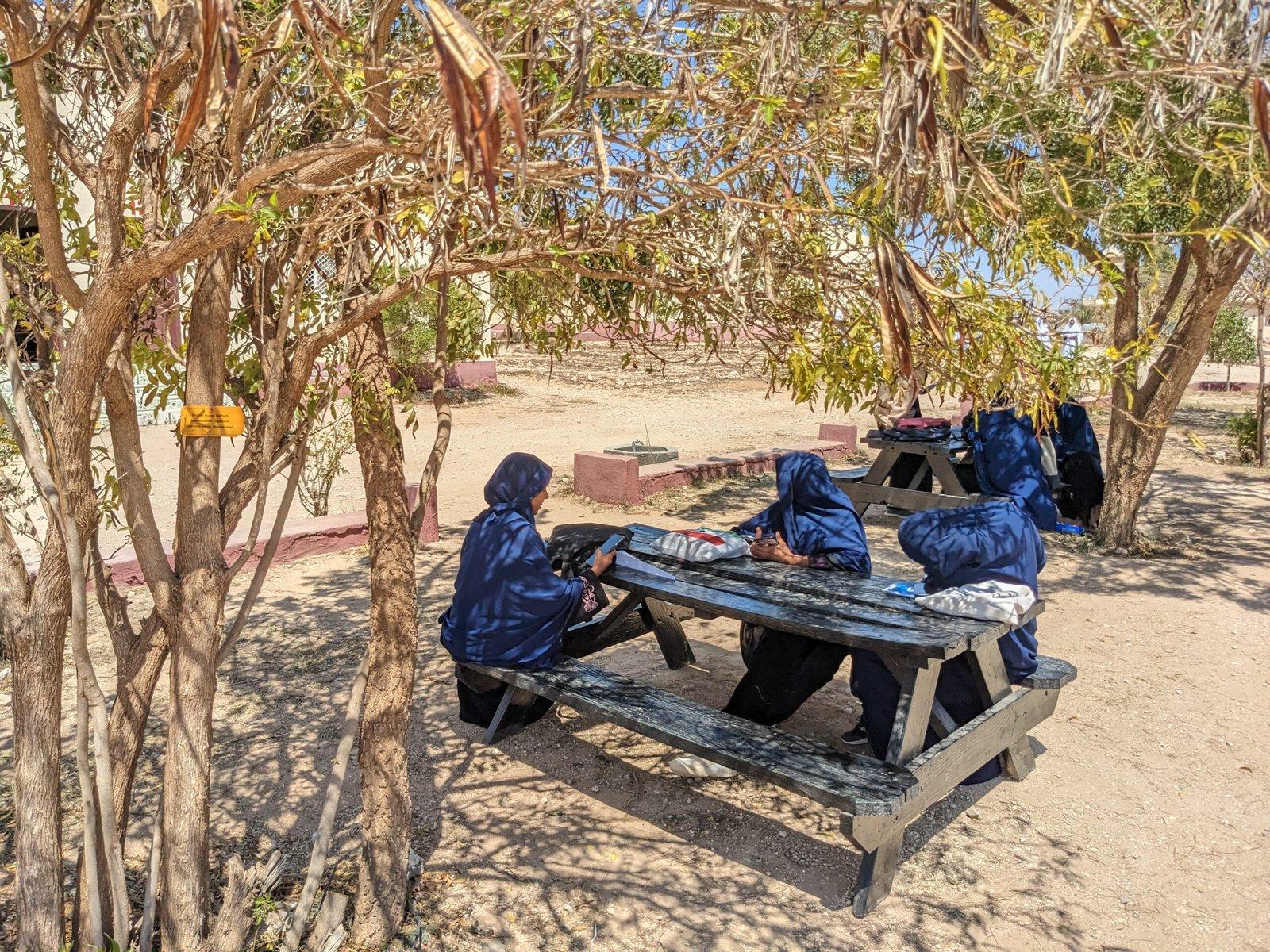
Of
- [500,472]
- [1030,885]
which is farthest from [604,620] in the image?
[1030,885]

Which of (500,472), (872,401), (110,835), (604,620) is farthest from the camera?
(604,620)

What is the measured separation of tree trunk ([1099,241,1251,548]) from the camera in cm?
605

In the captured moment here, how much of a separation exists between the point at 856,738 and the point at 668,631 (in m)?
1.14

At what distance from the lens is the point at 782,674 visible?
392cm

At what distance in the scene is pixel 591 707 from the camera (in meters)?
3.45

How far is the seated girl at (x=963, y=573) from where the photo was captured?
11.6 feet

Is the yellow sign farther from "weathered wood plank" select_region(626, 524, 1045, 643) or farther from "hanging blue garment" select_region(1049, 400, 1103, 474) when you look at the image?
"hanging blue garment" select_region(1049, 400, 1103, 474)

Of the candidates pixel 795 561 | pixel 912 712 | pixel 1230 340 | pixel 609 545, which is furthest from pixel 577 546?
pixel 1230 340

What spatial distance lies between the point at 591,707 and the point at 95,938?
1.61m

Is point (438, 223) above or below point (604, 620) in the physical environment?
above

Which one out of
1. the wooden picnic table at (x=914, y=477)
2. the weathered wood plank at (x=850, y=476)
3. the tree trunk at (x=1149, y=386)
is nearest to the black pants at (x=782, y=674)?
the tree trunk at (x=1149, y=386)

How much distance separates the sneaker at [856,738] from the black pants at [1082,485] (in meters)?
4.50

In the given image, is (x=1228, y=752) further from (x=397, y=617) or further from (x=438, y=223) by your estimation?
(x=438, y=223)

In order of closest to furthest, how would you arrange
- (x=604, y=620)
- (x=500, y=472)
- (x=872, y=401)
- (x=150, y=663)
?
(x=150, y=663), (x=872, y=401), (x=500, y=472), (x=604, y=620)
